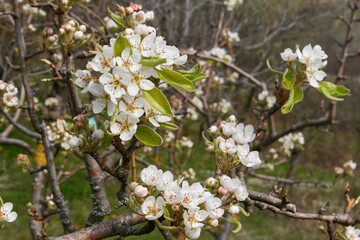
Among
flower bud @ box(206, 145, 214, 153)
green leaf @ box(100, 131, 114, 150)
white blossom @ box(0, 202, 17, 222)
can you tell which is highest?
green leaf @ box(100, 131, 114, 150)

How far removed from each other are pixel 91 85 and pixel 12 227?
165 inches

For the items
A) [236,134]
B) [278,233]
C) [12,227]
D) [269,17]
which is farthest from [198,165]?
[236,134]

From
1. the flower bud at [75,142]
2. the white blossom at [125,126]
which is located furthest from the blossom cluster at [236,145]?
the flower bud at [75,142]

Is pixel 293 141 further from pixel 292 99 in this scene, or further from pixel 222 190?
pixel 222 190

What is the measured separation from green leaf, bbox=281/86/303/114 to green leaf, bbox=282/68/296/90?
20mm

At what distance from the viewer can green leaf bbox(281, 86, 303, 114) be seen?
1141mm

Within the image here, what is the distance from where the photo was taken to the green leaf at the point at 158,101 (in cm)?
93

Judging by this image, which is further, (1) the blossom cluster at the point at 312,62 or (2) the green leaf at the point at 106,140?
(1) the blossom cluster at the point at 312,62

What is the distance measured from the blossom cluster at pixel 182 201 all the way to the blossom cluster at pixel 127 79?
0.17 meters

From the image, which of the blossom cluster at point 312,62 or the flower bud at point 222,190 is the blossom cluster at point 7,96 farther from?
the blossom cluster at point 312,62

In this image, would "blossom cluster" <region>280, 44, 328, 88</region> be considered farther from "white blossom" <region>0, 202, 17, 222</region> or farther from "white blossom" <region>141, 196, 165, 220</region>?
"white blossom" <region>0, 202, 17, 222</region>

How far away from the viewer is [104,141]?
101 cm

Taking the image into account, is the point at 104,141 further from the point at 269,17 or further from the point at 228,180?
the point at 269,17

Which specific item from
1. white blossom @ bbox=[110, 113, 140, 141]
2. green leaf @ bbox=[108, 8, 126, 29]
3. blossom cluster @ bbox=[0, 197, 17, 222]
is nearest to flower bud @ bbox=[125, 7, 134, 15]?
green leaf @ bbox=[108, 8, 126, 29]
